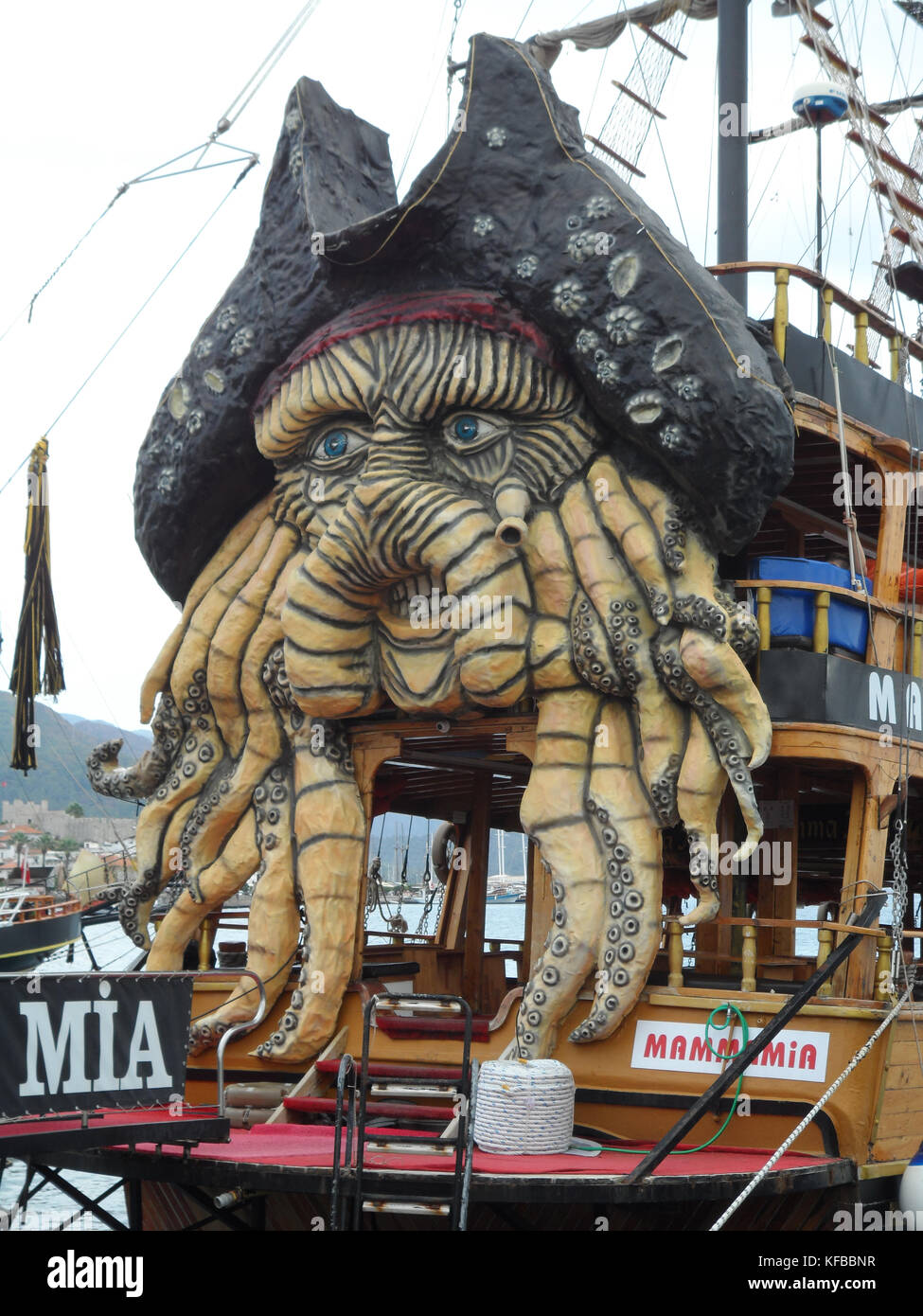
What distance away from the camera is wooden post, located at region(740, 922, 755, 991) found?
9.23m

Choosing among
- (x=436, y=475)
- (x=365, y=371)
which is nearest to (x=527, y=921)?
(x=436, y=475)

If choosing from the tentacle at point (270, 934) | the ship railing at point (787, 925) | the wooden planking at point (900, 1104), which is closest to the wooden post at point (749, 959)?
the ship railing at point (787, 925)

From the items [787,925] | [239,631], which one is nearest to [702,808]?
[787,925]

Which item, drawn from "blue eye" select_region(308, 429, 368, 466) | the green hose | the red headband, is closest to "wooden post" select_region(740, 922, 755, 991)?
the green hose

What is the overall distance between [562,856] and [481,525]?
2.19m

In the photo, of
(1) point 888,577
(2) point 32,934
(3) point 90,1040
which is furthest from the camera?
(2) point 32,934

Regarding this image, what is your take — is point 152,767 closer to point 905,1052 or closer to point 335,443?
point 335,443

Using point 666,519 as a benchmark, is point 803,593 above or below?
below

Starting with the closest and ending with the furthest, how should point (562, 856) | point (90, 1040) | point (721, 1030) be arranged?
point (90, 1040), point (721, 1030), point (562, 856)

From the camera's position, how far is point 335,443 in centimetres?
1059

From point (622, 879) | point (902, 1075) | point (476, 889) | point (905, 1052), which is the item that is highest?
point (622, 879)

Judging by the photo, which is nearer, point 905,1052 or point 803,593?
point 905,1052

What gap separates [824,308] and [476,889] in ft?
18.3

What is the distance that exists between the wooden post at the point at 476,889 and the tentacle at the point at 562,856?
3.29 meters
